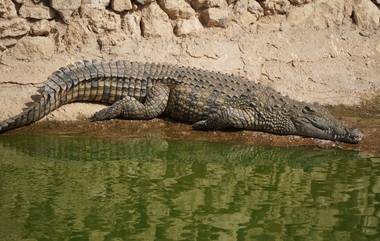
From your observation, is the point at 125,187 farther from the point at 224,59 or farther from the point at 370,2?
the point at 370,2

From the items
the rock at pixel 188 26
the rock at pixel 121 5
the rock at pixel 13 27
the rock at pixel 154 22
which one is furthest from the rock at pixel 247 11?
the rock at pixel 13 27

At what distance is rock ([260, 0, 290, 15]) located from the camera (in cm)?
938

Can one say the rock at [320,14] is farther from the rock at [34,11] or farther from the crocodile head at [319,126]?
the rock at [34,11]

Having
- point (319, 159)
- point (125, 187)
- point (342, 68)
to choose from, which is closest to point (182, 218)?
point (125, 187)

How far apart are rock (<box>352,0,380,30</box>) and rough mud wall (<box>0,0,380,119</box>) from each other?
1cm

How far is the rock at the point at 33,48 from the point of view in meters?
8.19

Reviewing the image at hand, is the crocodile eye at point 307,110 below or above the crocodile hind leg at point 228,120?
above

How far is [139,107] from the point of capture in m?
7.73

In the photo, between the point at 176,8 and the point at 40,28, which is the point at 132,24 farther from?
the point at 40,28

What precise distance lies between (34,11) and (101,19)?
87 cm

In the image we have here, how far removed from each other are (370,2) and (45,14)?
4.70 meters

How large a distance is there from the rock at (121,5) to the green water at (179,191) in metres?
2.17

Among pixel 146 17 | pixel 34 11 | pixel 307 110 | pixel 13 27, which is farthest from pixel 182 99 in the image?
pixel 13 27

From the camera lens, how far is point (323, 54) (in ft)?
30.1
